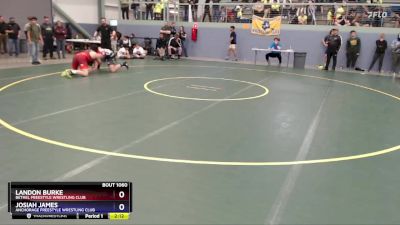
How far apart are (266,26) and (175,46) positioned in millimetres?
4751

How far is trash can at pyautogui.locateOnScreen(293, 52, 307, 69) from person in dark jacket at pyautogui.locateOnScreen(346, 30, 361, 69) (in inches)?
73.4

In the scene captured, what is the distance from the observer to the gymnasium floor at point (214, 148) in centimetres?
422

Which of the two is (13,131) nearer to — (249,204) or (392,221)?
(249,204)

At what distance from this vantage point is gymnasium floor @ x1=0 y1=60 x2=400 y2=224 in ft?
13.9

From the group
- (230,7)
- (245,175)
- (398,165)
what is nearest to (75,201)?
(245,175)

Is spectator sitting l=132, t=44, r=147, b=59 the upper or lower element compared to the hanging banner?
lower

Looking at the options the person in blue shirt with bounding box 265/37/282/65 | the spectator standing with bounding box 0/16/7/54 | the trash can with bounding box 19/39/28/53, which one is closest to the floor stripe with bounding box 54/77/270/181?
the person in blue shirt with bounding box 265/37/282/65

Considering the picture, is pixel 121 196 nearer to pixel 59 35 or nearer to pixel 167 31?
pixel 59 35

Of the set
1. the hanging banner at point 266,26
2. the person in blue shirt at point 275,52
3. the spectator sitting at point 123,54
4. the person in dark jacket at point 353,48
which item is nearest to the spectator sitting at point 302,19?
the hanging banner at point 266,26

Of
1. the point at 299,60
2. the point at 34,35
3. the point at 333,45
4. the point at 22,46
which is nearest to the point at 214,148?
the point at 34,35

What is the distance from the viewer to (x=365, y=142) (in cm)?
663

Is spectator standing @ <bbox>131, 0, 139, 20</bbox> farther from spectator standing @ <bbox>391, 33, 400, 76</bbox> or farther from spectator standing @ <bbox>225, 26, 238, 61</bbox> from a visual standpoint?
spectator standing @ <bbox>391, 33, 400, 76</bbox>

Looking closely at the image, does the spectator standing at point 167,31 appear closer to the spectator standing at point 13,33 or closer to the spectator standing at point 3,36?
the spectator standing at point 13,33
